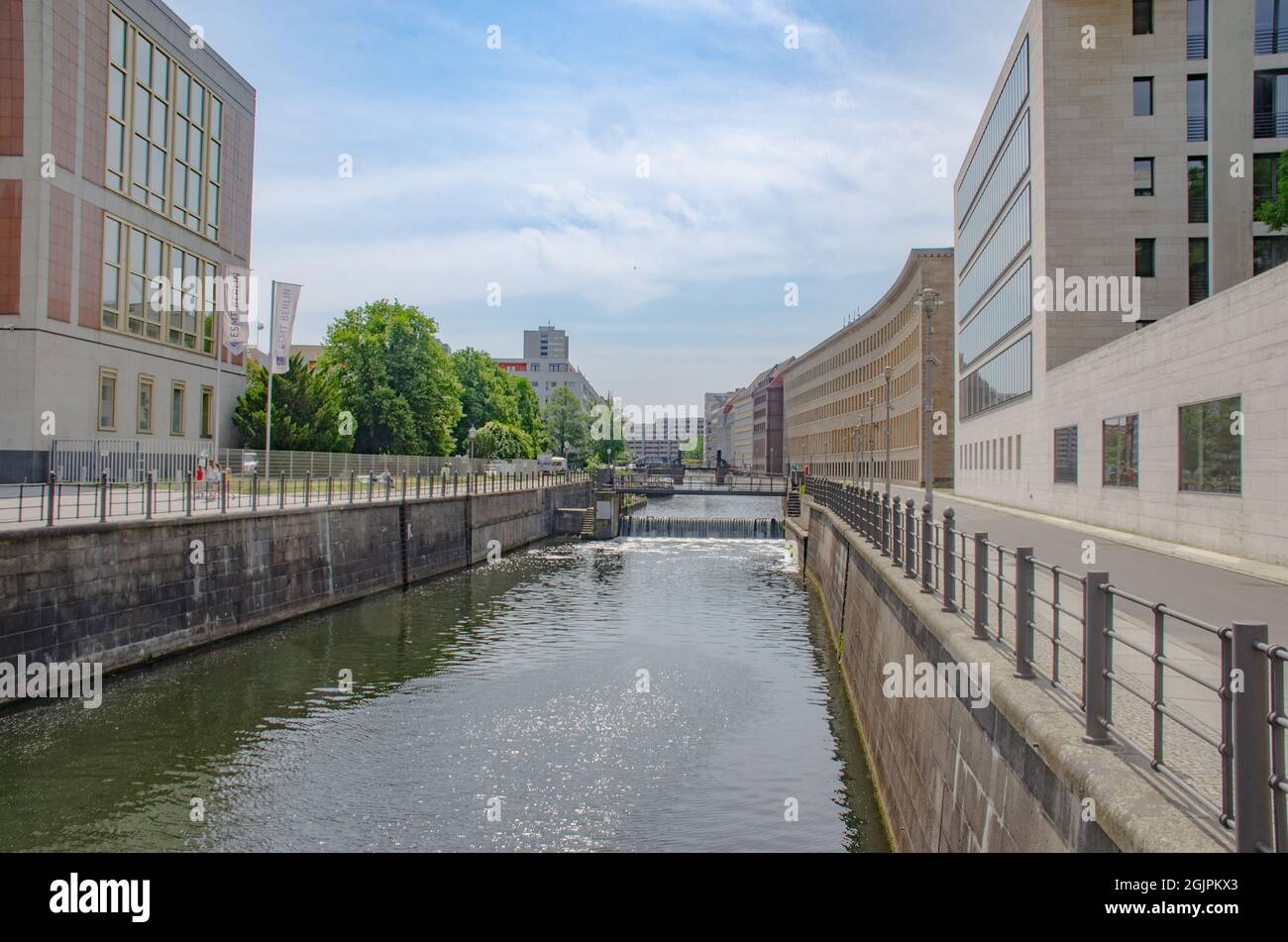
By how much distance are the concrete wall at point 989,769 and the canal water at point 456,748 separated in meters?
1.42

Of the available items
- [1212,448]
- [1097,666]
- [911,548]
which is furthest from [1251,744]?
[1212,448]

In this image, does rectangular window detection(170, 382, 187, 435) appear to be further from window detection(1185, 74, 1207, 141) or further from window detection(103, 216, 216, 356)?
window detection(1185, 74, 1207, 141)

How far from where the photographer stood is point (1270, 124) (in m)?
33.1

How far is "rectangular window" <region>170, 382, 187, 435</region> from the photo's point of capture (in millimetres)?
40750

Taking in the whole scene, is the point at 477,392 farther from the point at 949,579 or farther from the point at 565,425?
the point at 949,579

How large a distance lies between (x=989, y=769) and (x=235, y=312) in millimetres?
41606

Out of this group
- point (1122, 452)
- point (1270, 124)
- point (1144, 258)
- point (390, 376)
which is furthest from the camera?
point (390, 376)

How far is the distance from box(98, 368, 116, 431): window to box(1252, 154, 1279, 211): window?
136ft

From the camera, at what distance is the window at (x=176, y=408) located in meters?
40.8

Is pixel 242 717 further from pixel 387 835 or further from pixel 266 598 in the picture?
pixel 266 598

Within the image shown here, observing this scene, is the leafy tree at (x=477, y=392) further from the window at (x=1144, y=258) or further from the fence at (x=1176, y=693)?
the fence at (x=1176, y=693)
